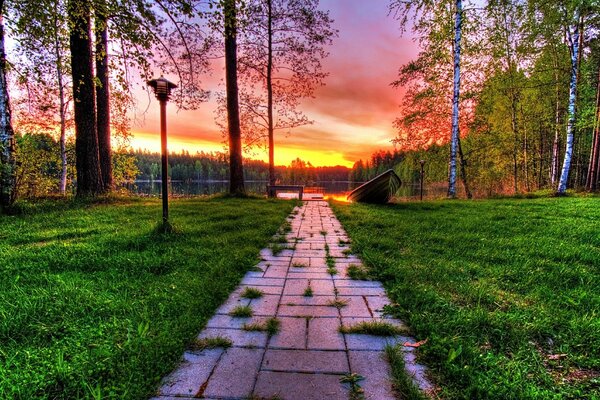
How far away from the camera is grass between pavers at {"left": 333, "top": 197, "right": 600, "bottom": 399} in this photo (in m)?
1.44

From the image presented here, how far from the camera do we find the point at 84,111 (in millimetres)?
6824

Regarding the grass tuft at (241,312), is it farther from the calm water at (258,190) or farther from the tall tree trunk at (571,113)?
the tall tree trunk at (571,113)

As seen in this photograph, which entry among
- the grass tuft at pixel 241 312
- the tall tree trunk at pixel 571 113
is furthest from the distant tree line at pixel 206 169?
the grass tuft at pixel 241 312

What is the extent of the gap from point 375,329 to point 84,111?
8266 mm

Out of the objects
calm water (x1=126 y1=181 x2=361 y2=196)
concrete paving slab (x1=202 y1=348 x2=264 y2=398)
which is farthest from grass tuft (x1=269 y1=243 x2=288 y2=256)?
calm water (x1=126 y1=181 x2=361 y2=196)

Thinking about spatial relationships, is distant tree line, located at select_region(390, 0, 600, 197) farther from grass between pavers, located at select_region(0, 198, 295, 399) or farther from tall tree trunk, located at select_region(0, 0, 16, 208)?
tall tree trunk, located at select_region(0, 0, 16, 208)

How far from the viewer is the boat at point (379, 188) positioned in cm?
804

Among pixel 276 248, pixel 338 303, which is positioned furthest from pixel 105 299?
pixel 276 248

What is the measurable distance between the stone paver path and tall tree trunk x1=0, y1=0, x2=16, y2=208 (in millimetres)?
5811

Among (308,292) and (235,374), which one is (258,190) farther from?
(235,374)

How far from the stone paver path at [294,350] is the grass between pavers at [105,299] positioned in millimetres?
167

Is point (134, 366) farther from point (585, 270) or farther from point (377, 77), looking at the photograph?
point (377, 77)

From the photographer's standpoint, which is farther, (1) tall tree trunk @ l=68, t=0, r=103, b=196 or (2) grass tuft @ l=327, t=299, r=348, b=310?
(1) tall tree trunk @ l=68, t=0, r=103, b=196

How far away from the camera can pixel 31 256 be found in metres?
3.16
